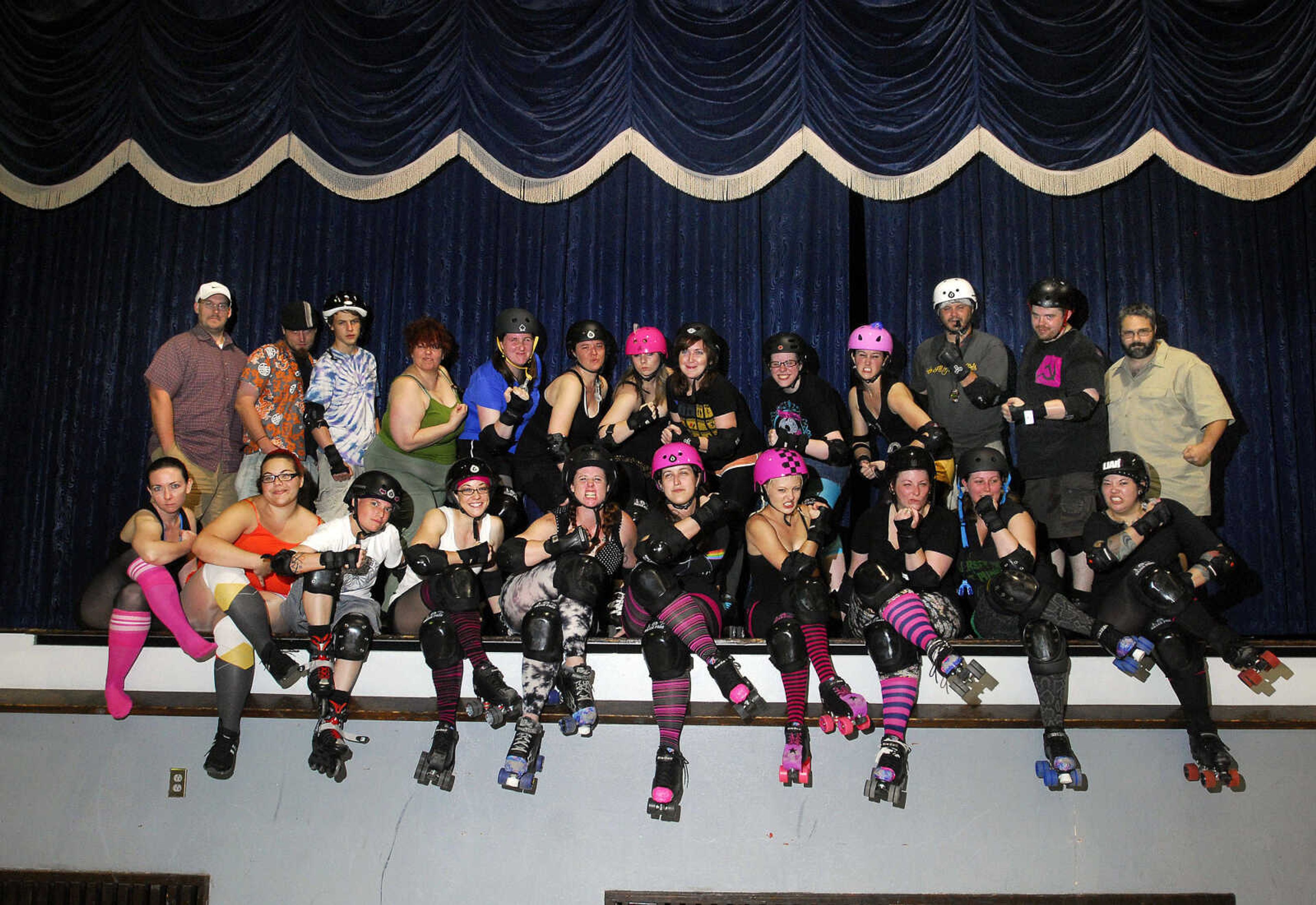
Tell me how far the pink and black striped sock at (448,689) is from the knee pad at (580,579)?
1.58 ft

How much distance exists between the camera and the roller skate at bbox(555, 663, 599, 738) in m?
3.60

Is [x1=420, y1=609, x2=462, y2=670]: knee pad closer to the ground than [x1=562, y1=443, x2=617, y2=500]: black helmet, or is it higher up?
closer to the ground

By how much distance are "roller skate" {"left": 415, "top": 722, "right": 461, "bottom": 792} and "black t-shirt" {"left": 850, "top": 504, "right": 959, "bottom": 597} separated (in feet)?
5.52

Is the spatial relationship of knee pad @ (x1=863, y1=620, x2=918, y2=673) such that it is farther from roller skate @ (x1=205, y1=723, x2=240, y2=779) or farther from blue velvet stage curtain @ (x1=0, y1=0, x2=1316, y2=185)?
blue velvet stage curtain @ (x1=0, y1=0, x2=1316, y2=185)

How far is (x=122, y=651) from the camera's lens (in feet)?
12.9

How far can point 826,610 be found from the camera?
12.1ft

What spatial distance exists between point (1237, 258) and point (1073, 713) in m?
3.00

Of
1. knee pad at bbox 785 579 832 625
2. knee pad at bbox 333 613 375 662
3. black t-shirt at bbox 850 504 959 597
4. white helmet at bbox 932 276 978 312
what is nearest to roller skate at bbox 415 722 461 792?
knee pad at bbox 333 613 375 662

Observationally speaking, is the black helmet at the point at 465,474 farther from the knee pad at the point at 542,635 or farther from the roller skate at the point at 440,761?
the roller skate at the point at 440,761

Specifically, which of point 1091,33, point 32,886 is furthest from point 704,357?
point 32,886

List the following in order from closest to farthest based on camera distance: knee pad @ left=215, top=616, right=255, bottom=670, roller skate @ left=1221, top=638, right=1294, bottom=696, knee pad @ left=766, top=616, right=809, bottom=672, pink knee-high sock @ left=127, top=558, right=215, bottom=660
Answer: knee pad @ left=766, top=616, right=809, bottom=672 < roller skate @ left=1221, top=638, right=1294, bottom=696 < knee pad @ left=215, top=616, right=255, bottom=670 < pink knee-high sock @ left=127, top=558, right=215, bottom=660

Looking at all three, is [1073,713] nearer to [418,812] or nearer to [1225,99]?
[418,812]

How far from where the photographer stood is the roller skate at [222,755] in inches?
146

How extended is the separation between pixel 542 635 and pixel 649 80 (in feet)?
10.0
